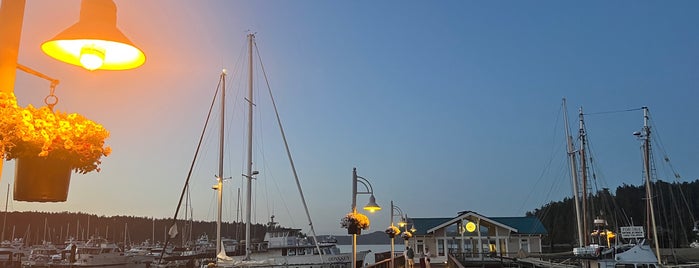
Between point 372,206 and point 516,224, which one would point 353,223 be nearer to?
point 372,206

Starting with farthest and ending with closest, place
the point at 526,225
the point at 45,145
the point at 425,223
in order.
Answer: the point at 425,223
the point at 526,225
the point at 45,145

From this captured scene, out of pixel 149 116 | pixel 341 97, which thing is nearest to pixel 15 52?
pixel 149 116

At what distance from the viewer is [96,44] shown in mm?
2957

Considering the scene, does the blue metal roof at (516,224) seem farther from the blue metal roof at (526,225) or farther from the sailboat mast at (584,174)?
the sailboat mast at (584,174)

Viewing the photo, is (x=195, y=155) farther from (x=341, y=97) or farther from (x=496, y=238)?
(x=496, y=238)

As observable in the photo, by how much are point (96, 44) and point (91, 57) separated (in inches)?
3.7

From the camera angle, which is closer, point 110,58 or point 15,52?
point 15,52

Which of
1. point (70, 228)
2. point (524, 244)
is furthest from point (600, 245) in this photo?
point (70, 228)

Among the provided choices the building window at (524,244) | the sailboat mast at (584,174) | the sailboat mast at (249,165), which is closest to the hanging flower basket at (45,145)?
the sailboat mast at (249,165)

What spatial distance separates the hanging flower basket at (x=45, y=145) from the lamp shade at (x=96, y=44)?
14.2 inches

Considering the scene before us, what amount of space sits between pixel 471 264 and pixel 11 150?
3831 cm

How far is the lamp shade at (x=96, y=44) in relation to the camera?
2853mm

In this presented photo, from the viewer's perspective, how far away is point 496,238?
42562 millimetres

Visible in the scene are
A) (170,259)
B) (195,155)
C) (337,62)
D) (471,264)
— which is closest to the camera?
(195,155)
